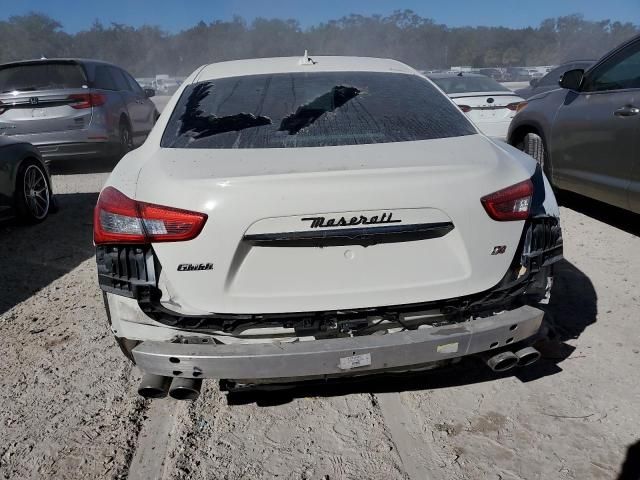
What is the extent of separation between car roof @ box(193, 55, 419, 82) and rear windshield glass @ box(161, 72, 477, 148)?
3.3 inches

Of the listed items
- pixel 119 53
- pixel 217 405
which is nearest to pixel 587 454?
pixel 217 405

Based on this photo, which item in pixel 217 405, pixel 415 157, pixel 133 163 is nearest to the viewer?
pixel 415 157

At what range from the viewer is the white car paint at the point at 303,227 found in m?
2.12

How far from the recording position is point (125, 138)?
381 inches

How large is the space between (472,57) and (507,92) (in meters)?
61.6

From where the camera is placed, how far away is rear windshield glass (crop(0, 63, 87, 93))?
863cm

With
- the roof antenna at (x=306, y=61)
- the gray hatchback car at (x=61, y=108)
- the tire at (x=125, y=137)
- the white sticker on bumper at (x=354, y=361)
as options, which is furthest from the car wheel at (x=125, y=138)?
the white sticker on bumper at (x=354, y=361)

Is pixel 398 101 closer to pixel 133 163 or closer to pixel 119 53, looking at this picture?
pixel 133 163

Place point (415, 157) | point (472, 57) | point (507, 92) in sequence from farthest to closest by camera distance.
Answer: point (472, 57) → point (507, 92) → point (415, 157)

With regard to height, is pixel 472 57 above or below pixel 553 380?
below

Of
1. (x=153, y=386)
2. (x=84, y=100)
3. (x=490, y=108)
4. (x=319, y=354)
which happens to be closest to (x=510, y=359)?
(x=319, y=354)

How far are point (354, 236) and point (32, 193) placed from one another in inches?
202

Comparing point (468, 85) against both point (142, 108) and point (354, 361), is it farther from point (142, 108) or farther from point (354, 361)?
point (354, 361)

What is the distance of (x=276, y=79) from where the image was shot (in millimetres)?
3227
